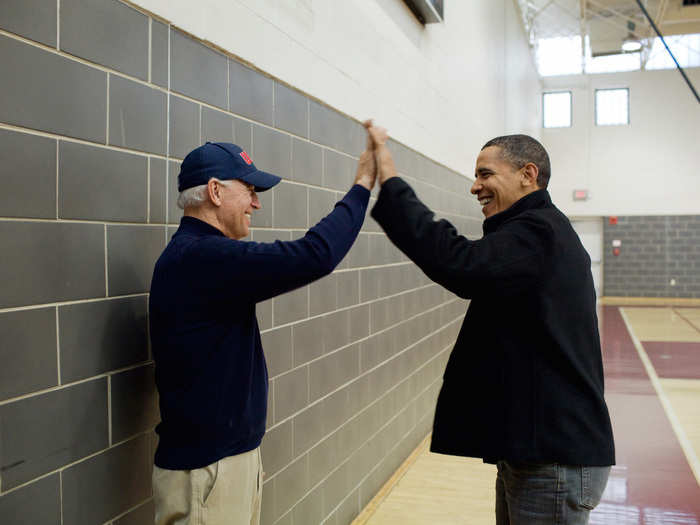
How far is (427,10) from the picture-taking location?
439 cm

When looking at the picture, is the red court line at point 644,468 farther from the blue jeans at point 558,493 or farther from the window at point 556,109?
the window at point 556,109

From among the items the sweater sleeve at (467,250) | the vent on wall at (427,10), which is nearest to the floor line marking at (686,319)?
the vent on wall at (427,10)

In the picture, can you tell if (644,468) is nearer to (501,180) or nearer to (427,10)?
(501,180)

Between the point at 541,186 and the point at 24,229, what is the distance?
124cm

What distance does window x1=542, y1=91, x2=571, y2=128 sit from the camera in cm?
1543

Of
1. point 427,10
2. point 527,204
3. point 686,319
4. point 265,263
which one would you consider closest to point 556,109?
point 686,319

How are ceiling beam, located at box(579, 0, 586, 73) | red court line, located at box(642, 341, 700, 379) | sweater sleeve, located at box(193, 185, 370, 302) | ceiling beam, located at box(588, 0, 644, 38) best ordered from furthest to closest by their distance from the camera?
1. ceiling beam, located at box(579, 0, 586, 73)
2. ceiling beam, located at box(588, 0, 644, 38)
3. red court line, located at box(642, 341, 700, 379)
4. sweater sleeve, located at box(193, 185, 370, 302)

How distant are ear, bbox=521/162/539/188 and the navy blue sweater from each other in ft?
1.58

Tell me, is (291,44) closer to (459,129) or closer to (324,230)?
(324,230)

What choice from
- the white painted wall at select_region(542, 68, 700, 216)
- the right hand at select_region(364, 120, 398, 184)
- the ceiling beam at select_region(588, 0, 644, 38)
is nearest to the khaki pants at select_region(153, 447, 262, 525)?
the right hand at select_region(364, 120, 398, 184)

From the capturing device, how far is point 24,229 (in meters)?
1.29

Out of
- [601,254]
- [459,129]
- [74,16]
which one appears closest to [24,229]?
[74,16]

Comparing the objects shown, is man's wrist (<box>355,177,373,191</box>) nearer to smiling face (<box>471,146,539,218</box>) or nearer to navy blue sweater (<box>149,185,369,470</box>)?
navy blue sweater (<box>149,185,369,470</box>)

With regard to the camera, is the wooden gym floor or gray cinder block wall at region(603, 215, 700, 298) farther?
gray cinder block wall at region(603, 215, 700, 298)
